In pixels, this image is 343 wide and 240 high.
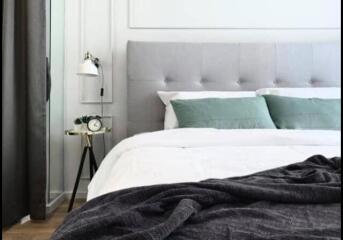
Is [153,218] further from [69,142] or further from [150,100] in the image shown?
[69,142]

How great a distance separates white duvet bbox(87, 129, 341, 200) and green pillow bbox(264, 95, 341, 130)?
0.36 meters

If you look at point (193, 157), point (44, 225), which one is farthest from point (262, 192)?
point (44, 225)

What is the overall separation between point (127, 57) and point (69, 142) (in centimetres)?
89

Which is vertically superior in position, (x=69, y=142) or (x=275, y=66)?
(x=275, y=66)

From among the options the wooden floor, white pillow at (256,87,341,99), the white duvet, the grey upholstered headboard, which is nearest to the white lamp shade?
the grey upholstered headboard

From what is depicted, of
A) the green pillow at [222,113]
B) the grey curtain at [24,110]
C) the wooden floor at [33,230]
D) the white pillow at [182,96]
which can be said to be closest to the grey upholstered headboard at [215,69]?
the white pillow at [182,96]

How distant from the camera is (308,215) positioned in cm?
86

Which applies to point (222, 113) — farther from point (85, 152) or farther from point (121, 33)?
point (121, 33)

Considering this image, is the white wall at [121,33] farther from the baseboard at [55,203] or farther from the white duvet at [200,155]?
the white duvet at [200,155]

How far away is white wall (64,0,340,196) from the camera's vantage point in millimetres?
3068

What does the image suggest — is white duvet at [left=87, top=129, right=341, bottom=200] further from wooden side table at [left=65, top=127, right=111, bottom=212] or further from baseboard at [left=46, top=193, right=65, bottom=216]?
baseboard at [left=46, top=193, right=65, bottom=216]

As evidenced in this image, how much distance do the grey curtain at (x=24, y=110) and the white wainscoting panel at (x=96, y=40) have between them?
0.67m

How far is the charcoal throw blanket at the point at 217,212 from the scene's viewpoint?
29.3 inches

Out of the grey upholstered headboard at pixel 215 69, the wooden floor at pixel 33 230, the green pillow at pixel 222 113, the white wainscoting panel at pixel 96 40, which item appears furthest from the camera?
the white wainscoting panel at pixel 96 40
